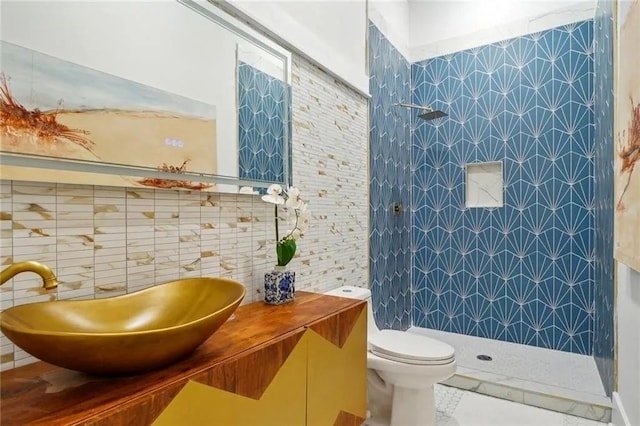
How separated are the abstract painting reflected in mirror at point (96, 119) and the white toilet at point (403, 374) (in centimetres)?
118

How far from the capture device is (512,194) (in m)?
3.16

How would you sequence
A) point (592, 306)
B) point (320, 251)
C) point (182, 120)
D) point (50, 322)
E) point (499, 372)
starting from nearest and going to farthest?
point (50, 322), point (182, 120), point (320, 251), point (499, 372), point (592, 306)

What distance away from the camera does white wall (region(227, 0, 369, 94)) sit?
1706mm

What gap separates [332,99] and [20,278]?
5.82 ft

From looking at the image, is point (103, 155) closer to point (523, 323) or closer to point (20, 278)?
point (20, 278)

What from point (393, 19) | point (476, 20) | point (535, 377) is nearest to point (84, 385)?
point (535, 377)

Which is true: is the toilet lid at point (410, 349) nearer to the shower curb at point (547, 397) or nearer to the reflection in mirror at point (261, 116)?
the shower curb at point (547, 397)

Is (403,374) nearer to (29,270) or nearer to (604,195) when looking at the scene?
(29,270)

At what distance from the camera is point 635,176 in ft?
4.70

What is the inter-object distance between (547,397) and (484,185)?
174cm

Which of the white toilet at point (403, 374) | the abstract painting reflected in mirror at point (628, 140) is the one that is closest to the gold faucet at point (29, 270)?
the white toilet at point (403, 374)

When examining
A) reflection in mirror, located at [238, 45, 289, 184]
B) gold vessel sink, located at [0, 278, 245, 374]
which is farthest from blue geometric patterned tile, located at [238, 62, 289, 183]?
gold vessel sink, located at [0, 278, 245, 374]

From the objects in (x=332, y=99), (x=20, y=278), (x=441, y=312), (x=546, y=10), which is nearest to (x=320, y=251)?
(x=332, y=99)

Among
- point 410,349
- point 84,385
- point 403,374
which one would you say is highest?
point 84,385
